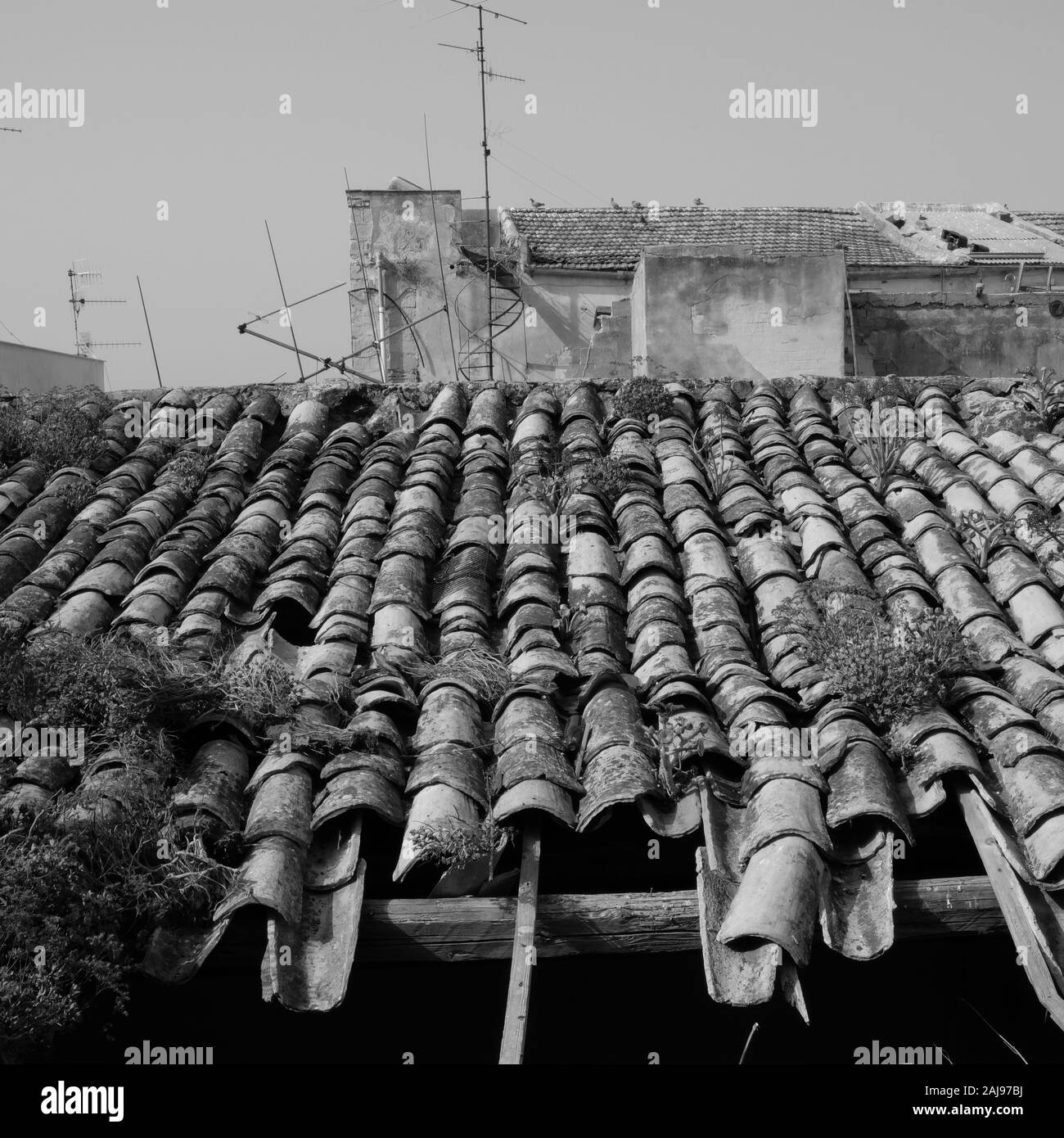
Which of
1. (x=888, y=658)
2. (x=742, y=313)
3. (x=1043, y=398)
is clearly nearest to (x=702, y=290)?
(x=742, y=313)

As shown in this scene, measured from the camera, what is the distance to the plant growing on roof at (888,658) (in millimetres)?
5492

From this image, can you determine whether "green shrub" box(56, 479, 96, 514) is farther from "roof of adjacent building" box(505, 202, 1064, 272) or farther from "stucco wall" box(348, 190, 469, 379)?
"roof of adjacent building" box(505, 202, 1064, 272)

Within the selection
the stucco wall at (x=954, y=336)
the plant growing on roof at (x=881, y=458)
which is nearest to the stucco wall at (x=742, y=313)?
the stucco wall at (x=954, y=336)

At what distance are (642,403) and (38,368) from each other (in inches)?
506

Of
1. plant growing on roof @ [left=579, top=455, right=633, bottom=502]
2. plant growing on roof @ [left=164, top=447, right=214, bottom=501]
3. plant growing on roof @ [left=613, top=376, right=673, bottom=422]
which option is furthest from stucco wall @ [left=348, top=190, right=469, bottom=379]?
plant growing on roof @ [left=579, top=455, right=633, bottom=502]

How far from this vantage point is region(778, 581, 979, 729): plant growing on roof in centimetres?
549

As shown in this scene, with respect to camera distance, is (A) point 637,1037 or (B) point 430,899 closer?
(B) point 430,899

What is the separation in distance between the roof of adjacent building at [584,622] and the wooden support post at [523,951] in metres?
0.17

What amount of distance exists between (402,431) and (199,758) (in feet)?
13.0

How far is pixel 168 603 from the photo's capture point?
6.64m

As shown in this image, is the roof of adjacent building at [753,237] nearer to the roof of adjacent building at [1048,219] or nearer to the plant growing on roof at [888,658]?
the roof of adjacent building at [1048,219]

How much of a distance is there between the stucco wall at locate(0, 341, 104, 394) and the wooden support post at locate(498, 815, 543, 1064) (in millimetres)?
12975
